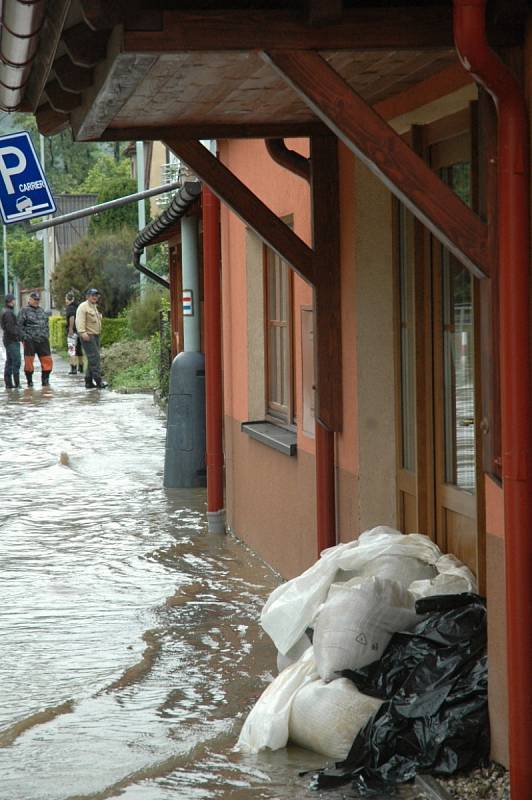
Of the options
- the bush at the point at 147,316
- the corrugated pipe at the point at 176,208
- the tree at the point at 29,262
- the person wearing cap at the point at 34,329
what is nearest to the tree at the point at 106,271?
the bush at the point at 147,316

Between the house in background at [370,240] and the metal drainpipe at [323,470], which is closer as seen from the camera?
the house in background at [370,240]

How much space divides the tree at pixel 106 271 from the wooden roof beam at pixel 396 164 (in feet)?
110

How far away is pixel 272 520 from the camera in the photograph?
9.18 meters

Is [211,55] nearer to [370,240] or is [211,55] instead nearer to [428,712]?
[370,240]

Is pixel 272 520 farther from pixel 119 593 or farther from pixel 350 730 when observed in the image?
pixel 350 730

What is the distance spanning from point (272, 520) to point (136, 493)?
3764 mm

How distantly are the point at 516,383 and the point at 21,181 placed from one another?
39.4ft

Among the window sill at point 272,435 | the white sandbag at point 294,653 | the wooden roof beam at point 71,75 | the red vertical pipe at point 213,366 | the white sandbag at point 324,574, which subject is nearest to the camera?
the wooden roof beam at point 71,75

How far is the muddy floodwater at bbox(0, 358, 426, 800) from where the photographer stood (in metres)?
5.22

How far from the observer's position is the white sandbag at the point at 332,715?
5.11 metres

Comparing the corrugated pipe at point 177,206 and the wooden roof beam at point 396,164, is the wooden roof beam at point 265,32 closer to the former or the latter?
the wooden roof beam at point 396,164

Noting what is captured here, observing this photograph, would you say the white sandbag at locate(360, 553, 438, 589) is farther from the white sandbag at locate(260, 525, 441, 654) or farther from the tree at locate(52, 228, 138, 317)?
the tree at locate(52, 228, 138, 317)

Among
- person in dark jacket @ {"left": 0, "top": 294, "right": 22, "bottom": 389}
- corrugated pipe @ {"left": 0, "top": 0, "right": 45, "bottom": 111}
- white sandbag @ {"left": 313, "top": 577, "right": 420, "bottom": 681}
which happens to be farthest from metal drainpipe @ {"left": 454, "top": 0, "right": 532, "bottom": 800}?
person in dark jacket @ {"left": 0, "top": 294, "right": 22, "bottom": 389}

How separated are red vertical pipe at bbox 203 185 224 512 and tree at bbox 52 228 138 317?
27044 millimetres
